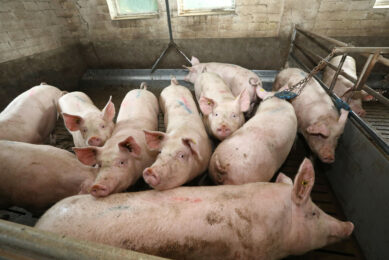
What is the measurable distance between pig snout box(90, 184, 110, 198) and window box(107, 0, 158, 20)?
18.4 ft

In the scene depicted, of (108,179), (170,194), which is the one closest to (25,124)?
(108,179)

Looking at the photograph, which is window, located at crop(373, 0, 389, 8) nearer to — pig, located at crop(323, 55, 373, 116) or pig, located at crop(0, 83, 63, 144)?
pig, located at crop(323, 55, 373, 116)

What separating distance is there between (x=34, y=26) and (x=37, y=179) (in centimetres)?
537

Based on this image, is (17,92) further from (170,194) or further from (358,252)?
(358,252)

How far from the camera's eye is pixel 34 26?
205 inches

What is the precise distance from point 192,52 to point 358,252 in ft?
19.1

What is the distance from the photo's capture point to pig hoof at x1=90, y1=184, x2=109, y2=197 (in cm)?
160

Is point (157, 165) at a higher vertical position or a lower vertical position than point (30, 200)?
higher

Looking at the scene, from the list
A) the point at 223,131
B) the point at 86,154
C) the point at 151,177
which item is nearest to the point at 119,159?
the point at 86,154

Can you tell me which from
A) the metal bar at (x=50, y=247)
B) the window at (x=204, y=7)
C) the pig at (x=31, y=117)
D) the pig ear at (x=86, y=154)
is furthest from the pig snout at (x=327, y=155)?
the window at (x=204, y=7)

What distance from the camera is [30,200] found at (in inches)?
78.6

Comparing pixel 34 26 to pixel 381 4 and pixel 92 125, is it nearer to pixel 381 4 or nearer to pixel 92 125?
pixel 92 125

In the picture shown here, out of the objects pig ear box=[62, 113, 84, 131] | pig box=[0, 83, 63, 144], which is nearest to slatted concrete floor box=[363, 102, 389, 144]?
pig ear box=[62, 113, 84, 131]

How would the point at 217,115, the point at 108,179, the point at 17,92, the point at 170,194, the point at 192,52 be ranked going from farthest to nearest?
1. the point at 192,52
2. the point at 17,92
3. the point at 217,115
4. the point at 108,179
5. the point at 170,194
